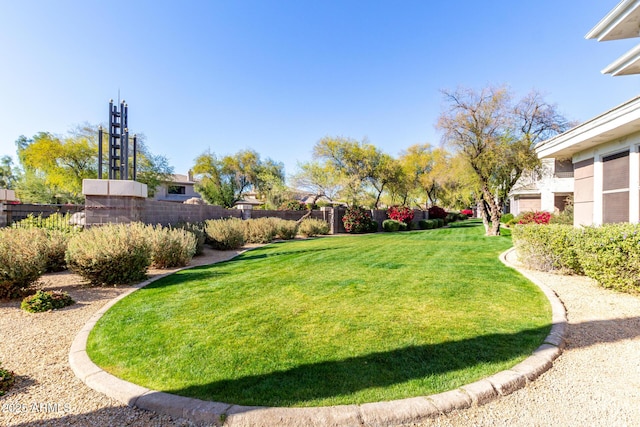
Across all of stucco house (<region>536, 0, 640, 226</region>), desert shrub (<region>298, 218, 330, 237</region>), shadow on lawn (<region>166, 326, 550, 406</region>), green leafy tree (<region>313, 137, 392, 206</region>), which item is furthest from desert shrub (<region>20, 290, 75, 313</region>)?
green leafy tree (<region>313, 137, 392, 206</region>)

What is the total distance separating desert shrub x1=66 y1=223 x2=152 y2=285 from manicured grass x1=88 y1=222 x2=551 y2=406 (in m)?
0.72

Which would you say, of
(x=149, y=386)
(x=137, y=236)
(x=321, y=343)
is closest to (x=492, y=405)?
(x=321, y=343)

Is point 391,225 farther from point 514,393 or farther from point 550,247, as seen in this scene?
point 514,393

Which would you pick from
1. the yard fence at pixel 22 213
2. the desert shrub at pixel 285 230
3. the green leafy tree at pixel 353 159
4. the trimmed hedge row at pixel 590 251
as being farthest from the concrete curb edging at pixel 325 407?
the green leafy tree at pixel 353 159

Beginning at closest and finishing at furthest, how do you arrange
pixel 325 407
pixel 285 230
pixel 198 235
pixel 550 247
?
pixel 325 407
pixel 550 247
pixel 198 235
pixel 285 230

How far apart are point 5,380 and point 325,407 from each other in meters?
2.67

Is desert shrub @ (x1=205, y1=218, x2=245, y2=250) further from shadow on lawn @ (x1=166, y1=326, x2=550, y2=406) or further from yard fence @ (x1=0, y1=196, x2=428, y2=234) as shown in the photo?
shadow on lawn @ (x1=166, y1=326, x2=550, y2=406)

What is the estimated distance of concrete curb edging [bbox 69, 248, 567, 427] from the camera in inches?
76.4

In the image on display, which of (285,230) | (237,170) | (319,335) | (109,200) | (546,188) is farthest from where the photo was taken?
(237,170)

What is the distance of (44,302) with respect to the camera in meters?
4.40

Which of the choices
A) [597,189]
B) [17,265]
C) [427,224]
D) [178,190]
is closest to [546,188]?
[427,224]

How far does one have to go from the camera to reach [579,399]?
223 cm

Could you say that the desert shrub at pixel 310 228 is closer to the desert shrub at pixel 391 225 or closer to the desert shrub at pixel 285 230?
the desert shrub at pixel 285 230

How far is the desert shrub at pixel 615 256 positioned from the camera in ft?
15.1
